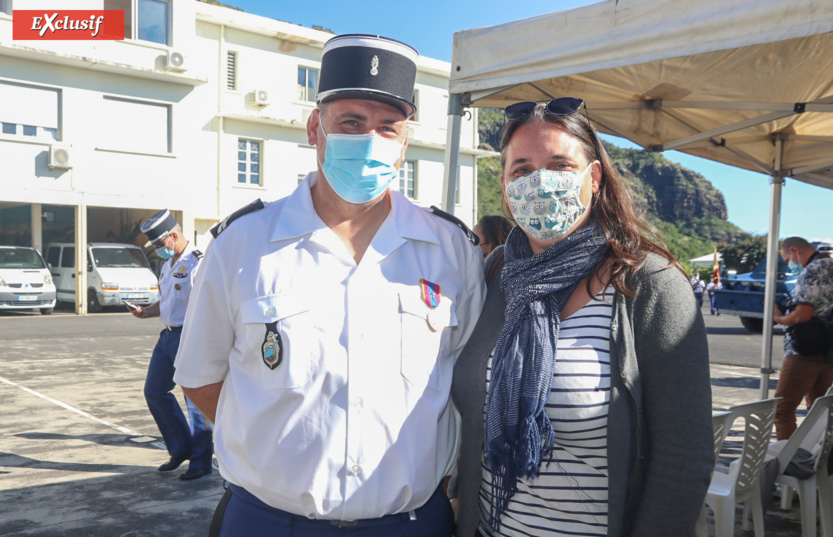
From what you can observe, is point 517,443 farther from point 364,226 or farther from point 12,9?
point 12,9

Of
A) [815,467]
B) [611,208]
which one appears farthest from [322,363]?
[815,467]

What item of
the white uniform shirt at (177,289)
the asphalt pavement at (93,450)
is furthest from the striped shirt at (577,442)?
the white uniform shirt at (177,289)

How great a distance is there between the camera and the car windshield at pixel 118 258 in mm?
19891

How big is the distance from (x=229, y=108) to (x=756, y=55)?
21.4 metres

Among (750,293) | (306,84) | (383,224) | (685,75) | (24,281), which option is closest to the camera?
(383,224)

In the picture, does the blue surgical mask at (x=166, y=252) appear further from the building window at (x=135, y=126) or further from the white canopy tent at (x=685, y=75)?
the building window at (x=135, y=126)

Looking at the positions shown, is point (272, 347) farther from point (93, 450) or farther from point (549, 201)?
point (93, 450)

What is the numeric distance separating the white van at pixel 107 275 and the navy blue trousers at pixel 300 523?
58.7 ft

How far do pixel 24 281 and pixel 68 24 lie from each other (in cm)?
745

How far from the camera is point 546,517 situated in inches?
74.4

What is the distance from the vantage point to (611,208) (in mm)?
2107

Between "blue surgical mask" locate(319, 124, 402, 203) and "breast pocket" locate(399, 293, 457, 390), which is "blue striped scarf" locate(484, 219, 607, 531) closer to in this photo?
"breast pocket" locate(399, 293, 457, 390)

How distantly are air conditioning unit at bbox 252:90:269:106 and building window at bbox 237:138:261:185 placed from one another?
4.59 ft

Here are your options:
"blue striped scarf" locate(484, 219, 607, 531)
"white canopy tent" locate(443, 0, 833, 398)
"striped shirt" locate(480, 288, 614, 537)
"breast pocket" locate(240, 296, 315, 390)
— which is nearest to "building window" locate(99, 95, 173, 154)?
"white canopy tent" locate(443, 0, 833, 398)
